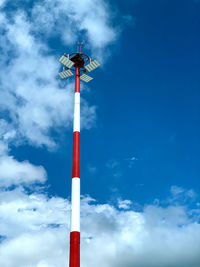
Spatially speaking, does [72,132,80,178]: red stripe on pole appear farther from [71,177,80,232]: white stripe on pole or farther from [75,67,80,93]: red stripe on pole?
[75,67,80,93]: red stripe on pole

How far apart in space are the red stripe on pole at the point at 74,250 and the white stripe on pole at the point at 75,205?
0.61 metres

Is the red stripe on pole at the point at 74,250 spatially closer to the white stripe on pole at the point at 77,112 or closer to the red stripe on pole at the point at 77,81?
the white stripe on pole at the point at 77,112

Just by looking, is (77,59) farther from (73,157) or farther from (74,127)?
(73,157)

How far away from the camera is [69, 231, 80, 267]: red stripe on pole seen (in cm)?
2948

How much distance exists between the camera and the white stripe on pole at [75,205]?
31125mm

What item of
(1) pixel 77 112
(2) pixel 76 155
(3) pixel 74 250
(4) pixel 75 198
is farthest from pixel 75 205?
(1) pixel 77 112

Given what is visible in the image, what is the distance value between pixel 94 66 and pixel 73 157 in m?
14.4

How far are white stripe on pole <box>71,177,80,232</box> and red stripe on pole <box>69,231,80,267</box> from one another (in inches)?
24.0

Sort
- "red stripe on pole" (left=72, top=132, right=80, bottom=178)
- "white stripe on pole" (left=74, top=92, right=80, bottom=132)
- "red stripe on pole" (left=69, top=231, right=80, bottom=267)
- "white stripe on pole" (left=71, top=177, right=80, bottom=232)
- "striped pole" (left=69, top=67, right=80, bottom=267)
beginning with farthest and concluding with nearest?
"white stripe on pole" (left=74, top=92, right=80, bottom=132), "red stripe on pole" (left=72, top=132, right=80, bottom=178), "white stripe on pole" (left=71, top=177, right=80, bottom=232), "striped pole" (left=69, top=67, right=80, bottom=267), "red stripe on pole" (left=69, top=231, right=80, bottom=267)

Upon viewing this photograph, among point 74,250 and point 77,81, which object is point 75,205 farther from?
point 77,81

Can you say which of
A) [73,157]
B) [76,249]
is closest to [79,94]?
[73,157]

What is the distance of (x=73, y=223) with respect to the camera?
31.2 metres

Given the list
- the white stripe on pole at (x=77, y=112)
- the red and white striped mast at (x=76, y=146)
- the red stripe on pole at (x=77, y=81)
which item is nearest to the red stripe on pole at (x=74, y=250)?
the red and white striped mast at (x=76, y=146)

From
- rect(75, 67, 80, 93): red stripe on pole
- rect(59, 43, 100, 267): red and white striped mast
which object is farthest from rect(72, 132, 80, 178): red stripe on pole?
rect(75, 67, 80, 93): red stripe on pole
